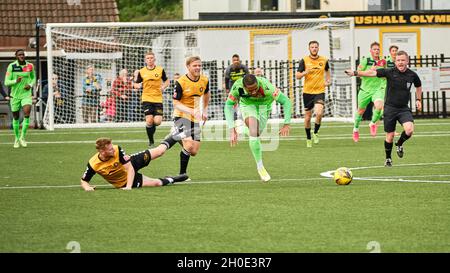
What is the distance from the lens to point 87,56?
37.7 metres

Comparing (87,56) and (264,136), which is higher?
(87,56)

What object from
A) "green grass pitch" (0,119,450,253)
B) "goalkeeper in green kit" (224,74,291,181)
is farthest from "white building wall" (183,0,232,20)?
"goalkeeper in green kit" (224,74,291,181)

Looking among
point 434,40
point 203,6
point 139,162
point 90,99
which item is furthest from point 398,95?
point 203,6

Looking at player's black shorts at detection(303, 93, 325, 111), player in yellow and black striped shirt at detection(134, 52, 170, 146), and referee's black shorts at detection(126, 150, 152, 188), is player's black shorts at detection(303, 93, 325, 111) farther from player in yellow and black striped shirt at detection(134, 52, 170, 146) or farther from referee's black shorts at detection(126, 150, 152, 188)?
referee's black shorts at detection(126, 150, 152, 188)

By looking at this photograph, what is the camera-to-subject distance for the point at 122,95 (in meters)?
36.2

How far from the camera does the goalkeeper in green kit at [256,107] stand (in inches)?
660

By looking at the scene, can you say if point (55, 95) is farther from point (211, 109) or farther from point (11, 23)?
point (11, 23)

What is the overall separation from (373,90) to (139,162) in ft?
39.9

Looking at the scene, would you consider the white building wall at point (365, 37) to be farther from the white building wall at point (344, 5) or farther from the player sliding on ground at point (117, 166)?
the player sliding on ground at point (117, 166)

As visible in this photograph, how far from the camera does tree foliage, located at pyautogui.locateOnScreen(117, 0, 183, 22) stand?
75.3 m

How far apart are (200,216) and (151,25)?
21.5 meters

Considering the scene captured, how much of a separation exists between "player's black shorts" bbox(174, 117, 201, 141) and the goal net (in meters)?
15.1
